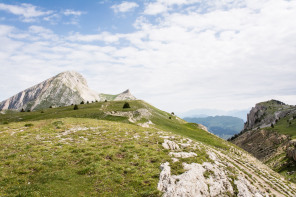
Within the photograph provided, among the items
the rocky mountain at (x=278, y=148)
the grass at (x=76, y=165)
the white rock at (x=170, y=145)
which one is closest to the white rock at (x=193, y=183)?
the grass at (x=76, y=165)

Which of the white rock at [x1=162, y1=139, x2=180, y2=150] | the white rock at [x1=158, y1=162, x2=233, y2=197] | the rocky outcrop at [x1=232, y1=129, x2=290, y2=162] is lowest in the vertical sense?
the rocky outcrop at [x1=232, y1=129, x2=290, y2=162]

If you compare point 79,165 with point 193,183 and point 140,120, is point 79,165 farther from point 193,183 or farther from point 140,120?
point 140,120

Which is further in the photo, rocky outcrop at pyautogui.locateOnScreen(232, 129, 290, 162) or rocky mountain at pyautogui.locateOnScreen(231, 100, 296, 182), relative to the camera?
rocky outcrop at pyautogui.locateOnScreen(232, 129, 290, 162)

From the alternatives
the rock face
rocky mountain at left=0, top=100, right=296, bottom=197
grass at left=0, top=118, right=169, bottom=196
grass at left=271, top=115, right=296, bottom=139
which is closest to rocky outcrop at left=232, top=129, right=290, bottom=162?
grass at left=271, top=115, right=296, bottom=139

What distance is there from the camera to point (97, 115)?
196ft

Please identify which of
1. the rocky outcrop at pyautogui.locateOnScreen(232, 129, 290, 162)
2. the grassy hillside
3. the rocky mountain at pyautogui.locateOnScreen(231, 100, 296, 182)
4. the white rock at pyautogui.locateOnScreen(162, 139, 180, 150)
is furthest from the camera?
the rocky outcrop at pyautogui.locateOnScreen(232, 129, 290, 162)

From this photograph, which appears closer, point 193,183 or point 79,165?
point 193,183

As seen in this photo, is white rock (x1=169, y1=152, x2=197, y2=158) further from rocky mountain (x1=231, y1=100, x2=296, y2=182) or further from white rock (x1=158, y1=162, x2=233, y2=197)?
rocky mountain (x1=231, y1=100, x2=296, y2=182)

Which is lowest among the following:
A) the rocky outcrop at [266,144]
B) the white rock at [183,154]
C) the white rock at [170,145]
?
the rocky outcrop at [266,144]

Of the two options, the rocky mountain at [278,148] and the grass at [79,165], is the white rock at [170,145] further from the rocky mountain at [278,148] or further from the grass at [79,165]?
the rocky mountain at [278,148]

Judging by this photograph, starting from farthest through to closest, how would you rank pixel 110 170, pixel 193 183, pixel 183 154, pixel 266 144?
pixel 266 144
pixel 183 154
pixel 110 170
pixel 193 183

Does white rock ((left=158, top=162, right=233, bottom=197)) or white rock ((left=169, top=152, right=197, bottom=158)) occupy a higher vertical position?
white rock ((left=169, top=152, right=197, bottom=158))

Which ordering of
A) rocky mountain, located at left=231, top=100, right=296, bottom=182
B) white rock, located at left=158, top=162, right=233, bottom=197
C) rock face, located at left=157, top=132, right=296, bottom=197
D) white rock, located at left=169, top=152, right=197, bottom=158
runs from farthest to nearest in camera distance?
rocky mountain, located at left=231, top=100, right=296, bottom=182 → white rock, located at left=169, top=152, right=197, bottom=158 → rock face, located at left=157, top=132, right=296, bottom=197 → white rock, located at left=158, top=162, right=233, bottom=197

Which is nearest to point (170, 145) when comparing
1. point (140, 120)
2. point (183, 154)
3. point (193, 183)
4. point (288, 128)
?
point (183, 154)
